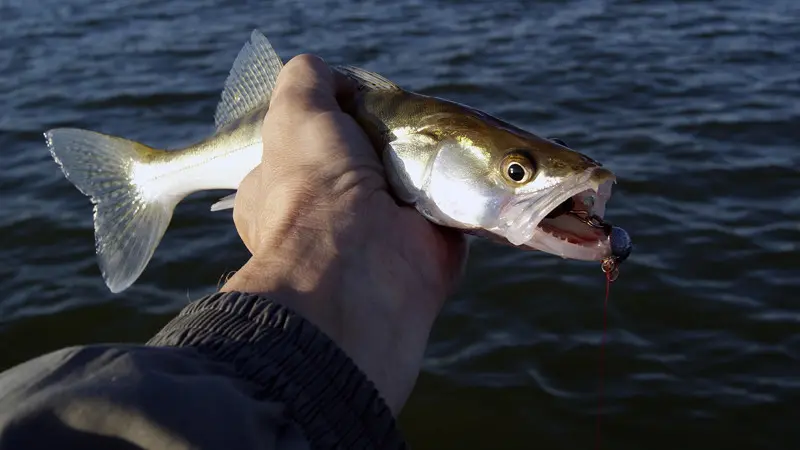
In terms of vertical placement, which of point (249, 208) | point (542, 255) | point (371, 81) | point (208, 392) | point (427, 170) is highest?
point (208, 392)

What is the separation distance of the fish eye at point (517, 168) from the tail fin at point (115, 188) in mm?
2038

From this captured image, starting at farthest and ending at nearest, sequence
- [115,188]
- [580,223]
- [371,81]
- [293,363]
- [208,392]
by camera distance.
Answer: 1. [115,188]
2. [371,81]
3. [580,223]
4. [293,363]
5. [208,392]

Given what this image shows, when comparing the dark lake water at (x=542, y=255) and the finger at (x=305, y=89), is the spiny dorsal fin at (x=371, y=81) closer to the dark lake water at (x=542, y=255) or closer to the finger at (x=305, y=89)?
the finger at (x=305, y=89)

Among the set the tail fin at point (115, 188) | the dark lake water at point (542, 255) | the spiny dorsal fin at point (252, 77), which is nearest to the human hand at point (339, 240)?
the spiny dorsal fin at point (252, 77)

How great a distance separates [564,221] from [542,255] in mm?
3327

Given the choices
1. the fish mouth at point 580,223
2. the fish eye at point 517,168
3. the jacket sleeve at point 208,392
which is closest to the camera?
the jacket sleeve at point 208,392

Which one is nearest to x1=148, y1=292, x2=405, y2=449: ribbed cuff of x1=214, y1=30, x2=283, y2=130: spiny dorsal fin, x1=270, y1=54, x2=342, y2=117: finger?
x1=270, y1=54, x2=342, y2=117: finger

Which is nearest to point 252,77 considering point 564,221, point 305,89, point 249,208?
point 305,89

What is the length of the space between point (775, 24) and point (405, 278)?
9.33 metres

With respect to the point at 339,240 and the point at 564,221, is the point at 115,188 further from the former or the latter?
the point at 564,221

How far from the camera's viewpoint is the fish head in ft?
10.4

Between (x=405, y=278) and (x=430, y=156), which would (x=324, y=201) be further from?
(x=430, y=156)

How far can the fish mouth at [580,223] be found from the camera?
312 centimetres

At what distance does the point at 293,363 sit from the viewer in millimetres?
1837
